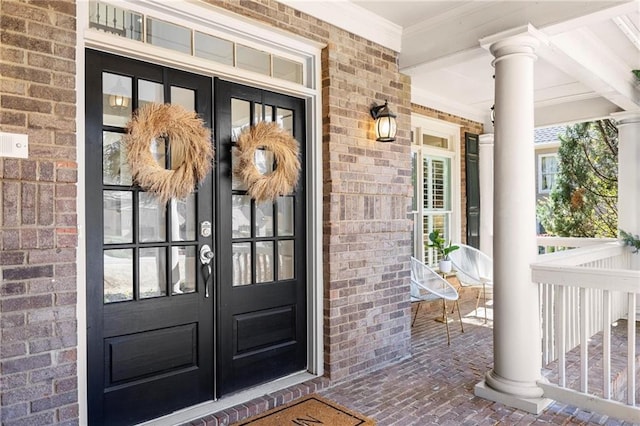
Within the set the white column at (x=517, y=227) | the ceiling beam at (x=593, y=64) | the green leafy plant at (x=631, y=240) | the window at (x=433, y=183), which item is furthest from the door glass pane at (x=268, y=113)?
the green leafy plant at (x=631, y=240)

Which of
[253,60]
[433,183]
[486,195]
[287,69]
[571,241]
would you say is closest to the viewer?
[253,60]

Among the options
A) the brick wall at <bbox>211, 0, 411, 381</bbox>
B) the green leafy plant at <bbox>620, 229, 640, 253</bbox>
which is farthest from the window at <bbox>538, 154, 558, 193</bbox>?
the brick wall at <bbox>211, 0, 411, 381</bbox>

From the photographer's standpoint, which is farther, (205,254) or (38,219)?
(205,254)

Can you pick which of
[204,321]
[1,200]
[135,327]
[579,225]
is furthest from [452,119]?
[1,200]

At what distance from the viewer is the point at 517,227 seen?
9.30 feet

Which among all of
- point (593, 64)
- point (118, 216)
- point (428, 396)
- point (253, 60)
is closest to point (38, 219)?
point (118, 216)

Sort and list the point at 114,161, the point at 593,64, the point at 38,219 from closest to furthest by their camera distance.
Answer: the point at 38,219 → the point at 114,161 → the point at 593,64

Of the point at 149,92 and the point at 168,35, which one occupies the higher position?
the point at 168,35

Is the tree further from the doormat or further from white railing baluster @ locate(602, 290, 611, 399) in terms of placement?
the doormat

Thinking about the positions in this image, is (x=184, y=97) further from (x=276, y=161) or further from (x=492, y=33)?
(x=492, y=33)

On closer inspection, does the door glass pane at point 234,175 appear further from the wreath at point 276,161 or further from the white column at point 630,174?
the white column at point 630,174

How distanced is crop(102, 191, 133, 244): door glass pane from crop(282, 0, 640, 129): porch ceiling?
179 centimetres

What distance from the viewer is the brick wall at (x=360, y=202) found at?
3170 mm

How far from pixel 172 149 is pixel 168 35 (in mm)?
700
